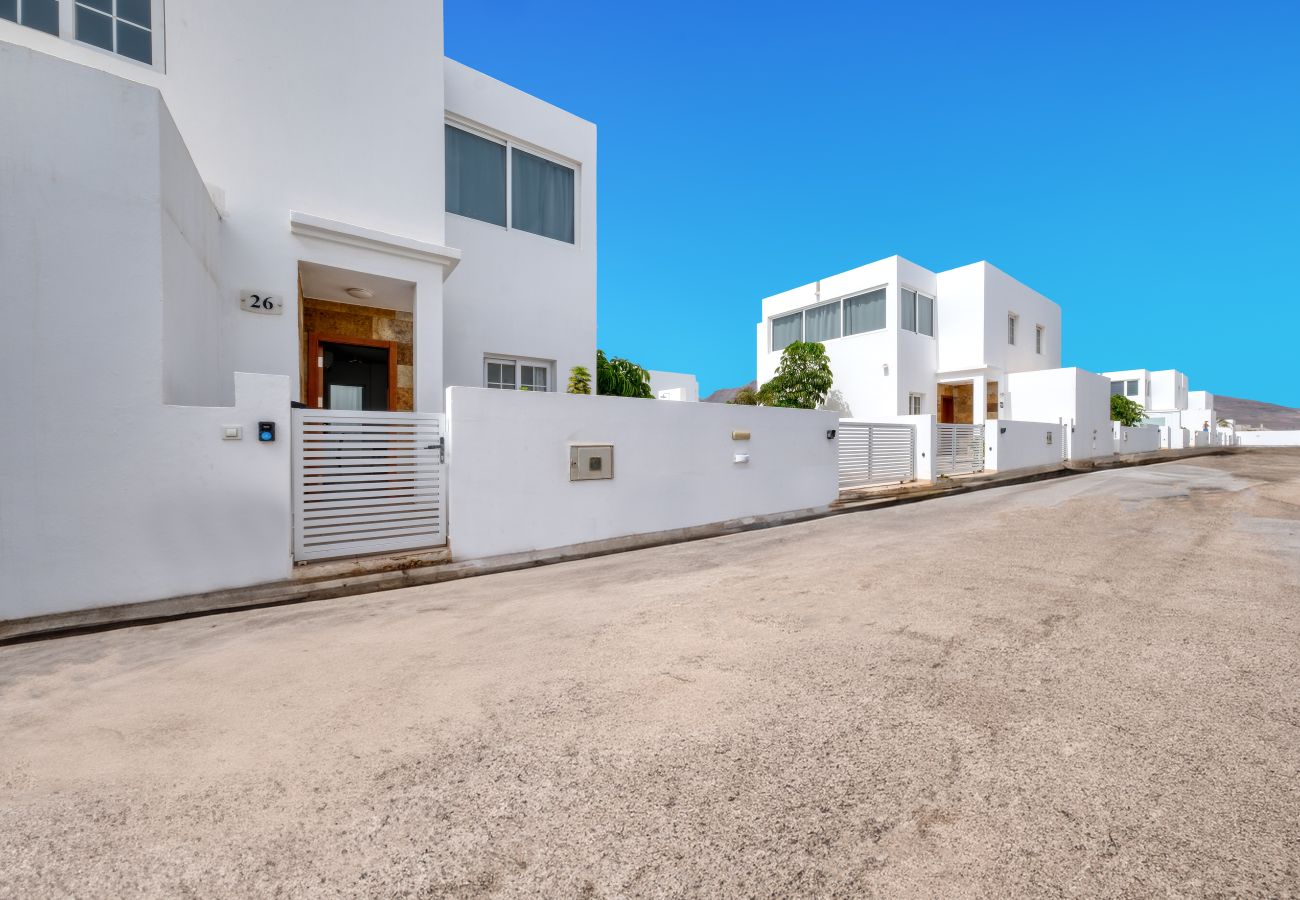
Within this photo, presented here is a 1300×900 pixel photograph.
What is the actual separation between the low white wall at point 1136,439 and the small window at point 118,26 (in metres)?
34.4

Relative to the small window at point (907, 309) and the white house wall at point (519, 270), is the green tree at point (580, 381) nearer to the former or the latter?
the white house wall at point (519, 270)

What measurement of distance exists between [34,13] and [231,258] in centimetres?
272

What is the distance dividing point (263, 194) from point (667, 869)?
8.14m

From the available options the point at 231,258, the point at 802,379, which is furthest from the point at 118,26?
the point at 802,379

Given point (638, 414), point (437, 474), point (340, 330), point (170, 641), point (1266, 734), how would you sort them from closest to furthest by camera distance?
point (1266, 734) → point (170, 641) → point (437, 474) → point (638, 414) → point (340, 330)

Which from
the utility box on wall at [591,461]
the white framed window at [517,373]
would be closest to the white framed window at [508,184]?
the white framed window at [517,373]

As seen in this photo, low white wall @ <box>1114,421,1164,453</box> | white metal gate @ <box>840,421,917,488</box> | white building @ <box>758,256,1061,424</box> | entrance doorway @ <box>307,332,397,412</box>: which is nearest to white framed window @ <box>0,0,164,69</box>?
entrance doorway @ <box>307,332,397,412</box>

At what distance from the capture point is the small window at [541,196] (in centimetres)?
938

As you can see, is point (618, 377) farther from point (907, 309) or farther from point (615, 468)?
point (907, 309)

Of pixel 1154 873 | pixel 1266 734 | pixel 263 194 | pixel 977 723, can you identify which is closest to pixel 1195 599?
pixel 1266 734

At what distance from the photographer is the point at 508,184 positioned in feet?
30.3

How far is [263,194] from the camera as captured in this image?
6.50 metres

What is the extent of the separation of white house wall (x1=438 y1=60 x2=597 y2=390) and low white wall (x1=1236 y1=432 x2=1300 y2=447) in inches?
2669

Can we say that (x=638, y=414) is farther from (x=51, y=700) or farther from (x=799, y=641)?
(x=51, y=700)
